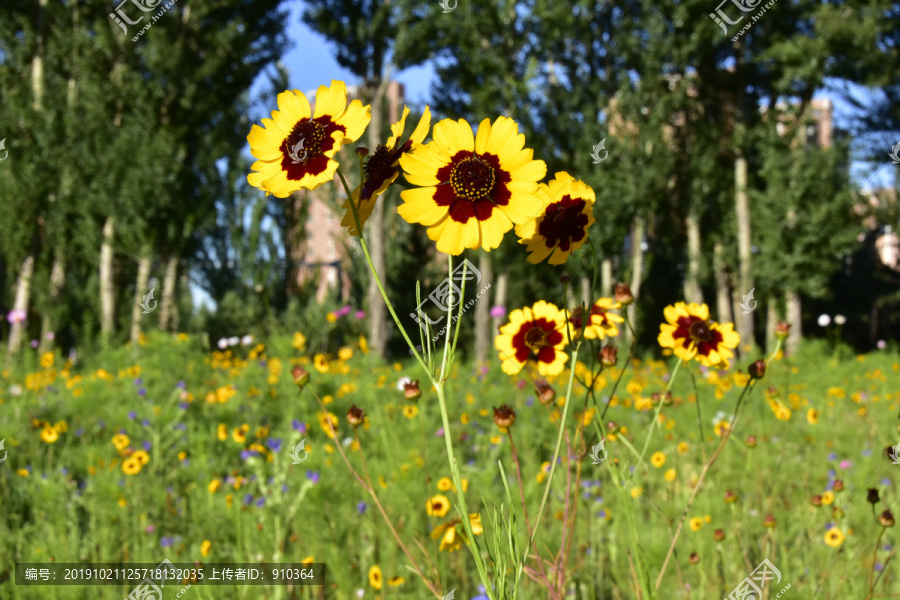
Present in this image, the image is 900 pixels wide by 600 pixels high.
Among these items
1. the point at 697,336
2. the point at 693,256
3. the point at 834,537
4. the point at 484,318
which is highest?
the point at 693,256

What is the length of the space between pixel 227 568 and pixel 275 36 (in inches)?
394

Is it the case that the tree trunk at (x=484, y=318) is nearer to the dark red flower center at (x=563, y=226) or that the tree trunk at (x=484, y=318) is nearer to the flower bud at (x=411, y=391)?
the flower bud at (x=411, y=391)

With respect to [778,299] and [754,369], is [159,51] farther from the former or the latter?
[778,299]

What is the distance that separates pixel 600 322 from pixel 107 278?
925 centimetres

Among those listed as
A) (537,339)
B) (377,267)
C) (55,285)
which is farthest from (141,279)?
(537,339)

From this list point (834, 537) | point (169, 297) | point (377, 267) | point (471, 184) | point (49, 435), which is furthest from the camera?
point (169, 297)

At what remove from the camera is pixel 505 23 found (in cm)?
852

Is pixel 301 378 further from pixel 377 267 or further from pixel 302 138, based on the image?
pixel 377 267

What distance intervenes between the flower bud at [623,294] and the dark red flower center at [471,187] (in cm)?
28

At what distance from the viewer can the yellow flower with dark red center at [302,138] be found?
68cm

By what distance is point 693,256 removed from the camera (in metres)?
10.0

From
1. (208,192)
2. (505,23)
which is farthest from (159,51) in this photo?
(505,23)

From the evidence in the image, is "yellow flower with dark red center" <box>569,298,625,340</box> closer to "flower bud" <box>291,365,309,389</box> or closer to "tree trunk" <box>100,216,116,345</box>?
"flower bud" <box>291,365,309,389</box>

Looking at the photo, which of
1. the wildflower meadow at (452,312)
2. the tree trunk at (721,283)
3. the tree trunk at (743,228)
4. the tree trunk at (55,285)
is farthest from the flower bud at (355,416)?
the tree trunk at (721,283)
